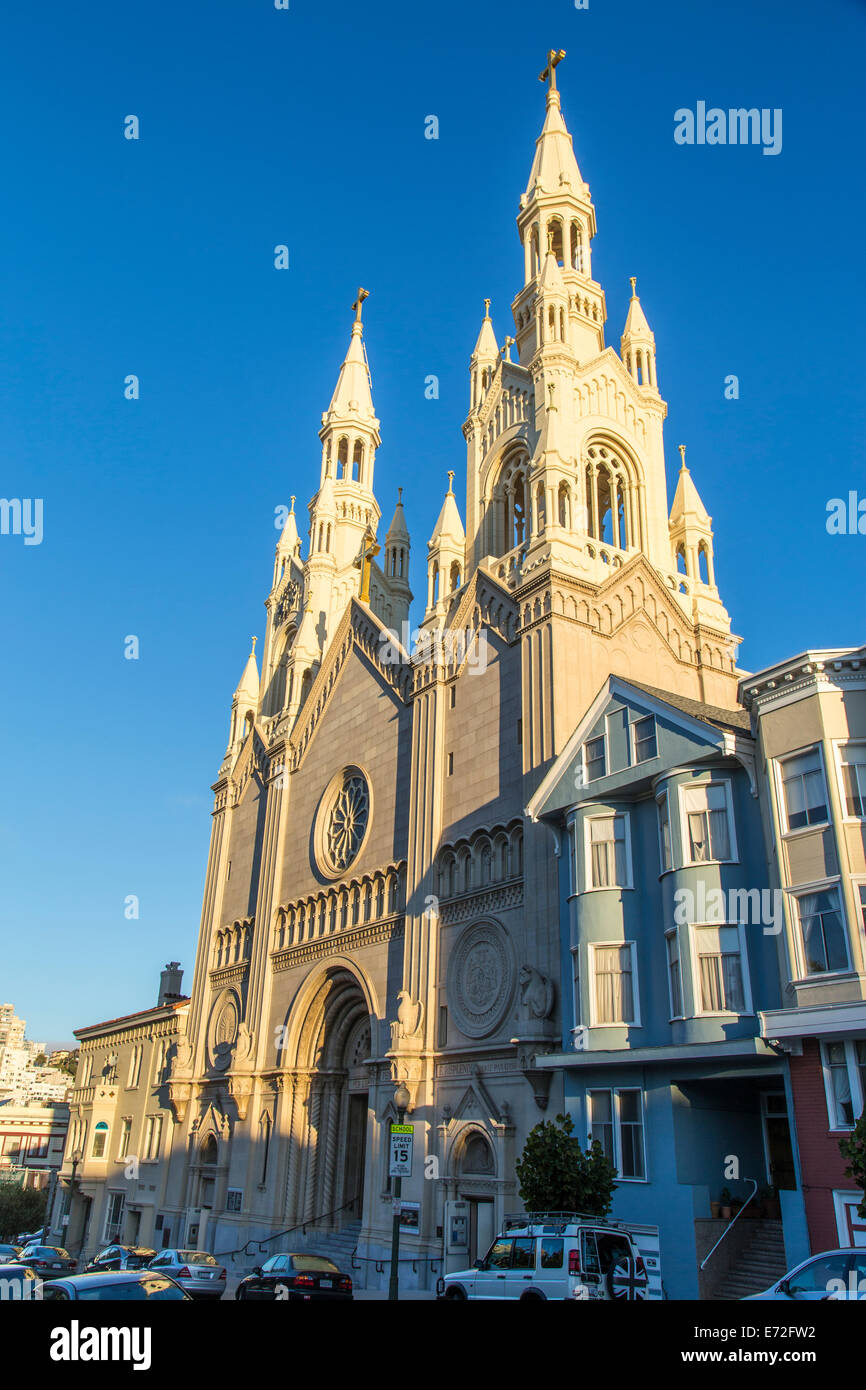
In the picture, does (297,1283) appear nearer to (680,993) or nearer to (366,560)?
(680,993)

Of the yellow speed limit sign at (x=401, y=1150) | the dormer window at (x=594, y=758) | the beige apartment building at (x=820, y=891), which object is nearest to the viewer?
the beige apartment building at (x=820, y=891)

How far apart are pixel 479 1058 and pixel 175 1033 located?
32.7 metres

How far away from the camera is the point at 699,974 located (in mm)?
23203

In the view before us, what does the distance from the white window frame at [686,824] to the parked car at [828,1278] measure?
12.0 m

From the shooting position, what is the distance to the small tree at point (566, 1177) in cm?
2195

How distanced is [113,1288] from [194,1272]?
48.8ft

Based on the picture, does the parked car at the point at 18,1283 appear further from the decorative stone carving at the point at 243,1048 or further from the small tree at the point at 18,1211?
the small tree at the point at 18,1211

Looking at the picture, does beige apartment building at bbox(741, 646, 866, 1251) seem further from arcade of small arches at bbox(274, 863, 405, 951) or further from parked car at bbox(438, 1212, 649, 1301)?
arcade of small arches at bbox(274, 863, 405, 951)

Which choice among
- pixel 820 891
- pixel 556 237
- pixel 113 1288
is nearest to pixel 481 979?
pixel 820 891

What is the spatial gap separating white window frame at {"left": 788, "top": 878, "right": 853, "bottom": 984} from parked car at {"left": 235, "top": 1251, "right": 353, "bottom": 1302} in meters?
11.6

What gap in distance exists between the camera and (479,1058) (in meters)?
31.8

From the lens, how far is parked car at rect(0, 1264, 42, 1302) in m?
14.1

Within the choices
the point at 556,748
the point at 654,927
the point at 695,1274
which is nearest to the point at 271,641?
the point at 556,748

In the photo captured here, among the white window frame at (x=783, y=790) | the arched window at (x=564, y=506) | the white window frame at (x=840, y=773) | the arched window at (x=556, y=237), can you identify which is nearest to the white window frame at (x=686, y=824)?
the white window frame at (x=783, y=790)
